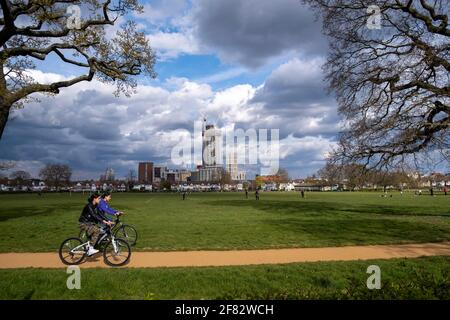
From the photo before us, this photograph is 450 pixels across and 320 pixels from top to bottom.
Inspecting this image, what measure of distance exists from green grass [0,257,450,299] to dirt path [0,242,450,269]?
939 mm

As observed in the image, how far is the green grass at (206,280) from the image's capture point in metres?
7.68

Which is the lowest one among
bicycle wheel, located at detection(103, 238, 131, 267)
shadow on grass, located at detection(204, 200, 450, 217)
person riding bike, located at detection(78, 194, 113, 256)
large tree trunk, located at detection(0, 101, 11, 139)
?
Answer: shadow on grass, located at detection(204, 200, 450, 217)

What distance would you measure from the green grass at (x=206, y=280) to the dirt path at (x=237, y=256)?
0.94 metres

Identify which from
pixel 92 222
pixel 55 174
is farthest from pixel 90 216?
pixel 55 174

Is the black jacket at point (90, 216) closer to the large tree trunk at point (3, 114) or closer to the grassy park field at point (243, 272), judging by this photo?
the grassy park field at point (243, 272)

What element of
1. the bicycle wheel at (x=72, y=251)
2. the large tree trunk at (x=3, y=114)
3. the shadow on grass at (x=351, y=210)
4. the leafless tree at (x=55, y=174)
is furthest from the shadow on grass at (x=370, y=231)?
the leafless tree at (x=55, y=174)

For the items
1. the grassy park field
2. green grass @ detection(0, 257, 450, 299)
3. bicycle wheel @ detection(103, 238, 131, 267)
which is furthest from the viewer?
bicycle wheel @ detection(103, 238, 131, 267)

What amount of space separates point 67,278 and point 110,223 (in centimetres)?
239

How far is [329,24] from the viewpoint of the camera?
24766 mm

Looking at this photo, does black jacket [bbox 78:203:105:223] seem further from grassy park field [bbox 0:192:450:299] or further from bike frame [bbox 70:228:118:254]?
grassy park field [bbox 0:192:450:299]

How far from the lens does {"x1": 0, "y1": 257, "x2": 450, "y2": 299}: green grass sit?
7684mm

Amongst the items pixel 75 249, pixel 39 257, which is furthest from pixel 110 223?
pixel 39 257

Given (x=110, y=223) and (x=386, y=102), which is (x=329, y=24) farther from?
(x=110, y=223)

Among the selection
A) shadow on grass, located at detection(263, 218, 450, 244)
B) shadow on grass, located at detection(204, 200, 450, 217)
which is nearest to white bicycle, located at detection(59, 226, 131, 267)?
shadow on grass, located at detection(263, 218, 450, 244)
